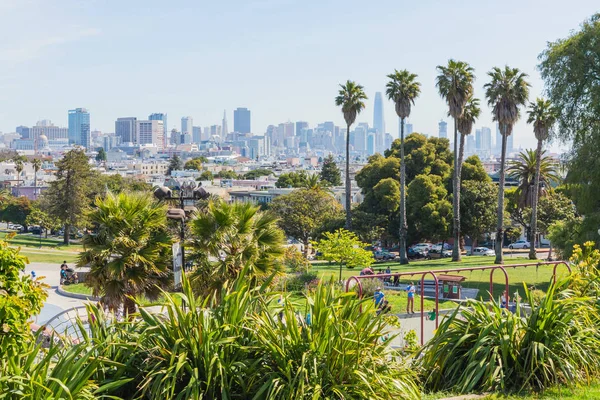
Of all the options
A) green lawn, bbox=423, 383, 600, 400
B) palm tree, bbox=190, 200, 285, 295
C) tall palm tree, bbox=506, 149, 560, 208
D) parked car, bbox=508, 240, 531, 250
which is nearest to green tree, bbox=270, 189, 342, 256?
tall palm tree, bbox=506, 149, 560, 208

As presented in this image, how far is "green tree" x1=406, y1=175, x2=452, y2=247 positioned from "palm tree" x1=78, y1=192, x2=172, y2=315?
36134 millimetres

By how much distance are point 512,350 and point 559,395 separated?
2.16 feet

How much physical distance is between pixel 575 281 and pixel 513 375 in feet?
8.47

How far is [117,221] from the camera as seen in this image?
1535 cm

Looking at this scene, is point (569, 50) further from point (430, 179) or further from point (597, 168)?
point (430, 179)

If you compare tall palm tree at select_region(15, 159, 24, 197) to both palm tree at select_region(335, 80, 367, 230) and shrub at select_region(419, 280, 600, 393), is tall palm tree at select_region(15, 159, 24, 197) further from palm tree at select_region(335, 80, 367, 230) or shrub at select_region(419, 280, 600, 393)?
shrub at select_region(419, 280, 600, 393)

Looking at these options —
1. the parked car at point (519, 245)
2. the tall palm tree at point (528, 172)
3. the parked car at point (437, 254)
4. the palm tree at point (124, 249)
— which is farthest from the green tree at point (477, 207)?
the palm tree at point (124, 249)

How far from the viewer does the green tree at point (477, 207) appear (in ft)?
167

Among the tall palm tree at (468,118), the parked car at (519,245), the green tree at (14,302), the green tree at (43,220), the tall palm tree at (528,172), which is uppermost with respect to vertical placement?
the tall palm tree at (468,118)

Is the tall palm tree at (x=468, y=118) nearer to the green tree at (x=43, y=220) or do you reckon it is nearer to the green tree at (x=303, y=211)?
the green tree at (x=303, y=211)

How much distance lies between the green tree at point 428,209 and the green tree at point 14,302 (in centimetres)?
4447

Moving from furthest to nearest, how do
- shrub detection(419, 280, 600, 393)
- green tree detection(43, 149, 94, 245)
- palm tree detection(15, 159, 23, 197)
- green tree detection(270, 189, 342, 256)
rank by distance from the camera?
1. palm tree detection(15, 159, 23, 197)
2. green tree detection(43, 149, 94, 245)
3. green tree detection(270, 189, 342, 256)
4. shrub detection(419, 280, 600, 393)

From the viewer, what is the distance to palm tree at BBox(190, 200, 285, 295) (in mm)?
14688

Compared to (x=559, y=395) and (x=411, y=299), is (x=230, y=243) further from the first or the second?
(x=411, y=299)
